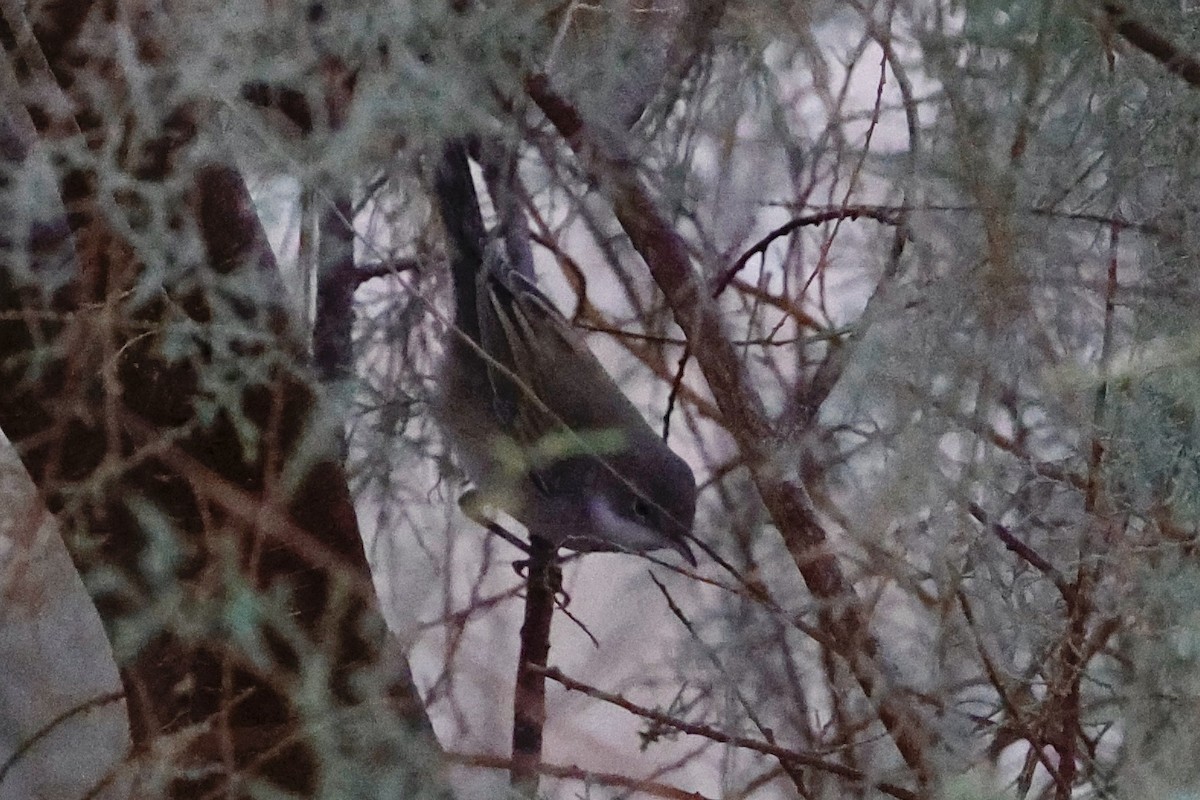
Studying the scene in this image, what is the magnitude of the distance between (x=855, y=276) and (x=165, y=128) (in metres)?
0.23

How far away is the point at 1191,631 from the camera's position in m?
0.33

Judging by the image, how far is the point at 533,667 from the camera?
1.23 feet

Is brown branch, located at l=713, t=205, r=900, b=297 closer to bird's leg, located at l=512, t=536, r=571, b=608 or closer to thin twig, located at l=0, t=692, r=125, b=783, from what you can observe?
bird's leg, located at l=512, t=536, r=571, b=608

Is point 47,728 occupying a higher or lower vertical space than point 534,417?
lower

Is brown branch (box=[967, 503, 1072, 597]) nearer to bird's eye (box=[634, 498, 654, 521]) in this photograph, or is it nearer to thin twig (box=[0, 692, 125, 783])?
bird's eye (box=[634, 498, 654, 521])

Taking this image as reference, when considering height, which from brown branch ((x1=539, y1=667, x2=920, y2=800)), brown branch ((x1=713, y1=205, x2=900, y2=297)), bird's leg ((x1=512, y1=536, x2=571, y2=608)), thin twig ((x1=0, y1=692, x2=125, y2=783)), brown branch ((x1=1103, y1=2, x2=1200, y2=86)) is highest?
brown branch ((x1=1103, y1=2, x2=1200, y2=86))

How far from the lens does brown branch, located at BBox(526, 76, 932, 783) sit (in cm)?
34

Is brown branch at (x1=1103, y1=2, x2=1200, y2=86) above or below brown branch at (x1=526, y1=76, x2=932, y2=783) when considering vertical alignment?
above

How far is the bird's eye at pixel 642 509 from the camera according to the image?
0.35 m

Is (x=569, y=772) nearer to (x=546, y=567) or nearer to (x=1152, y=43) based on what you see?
(x=546, y=567)

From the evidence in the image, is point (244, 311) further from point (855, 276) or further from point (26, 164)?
point (855, 276)

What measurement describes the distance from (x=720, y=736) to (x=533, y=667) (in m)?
0.07

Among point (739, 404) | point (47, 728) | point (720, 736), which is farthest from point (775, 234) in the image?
point (47, 728)

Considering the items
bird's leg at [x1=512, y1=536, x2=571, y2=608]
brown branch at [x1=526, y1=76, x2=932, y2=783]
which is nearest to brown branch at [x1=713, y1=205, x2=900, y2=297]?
brown branch at [x1=526, y1=76, x2=932, y2=783]
